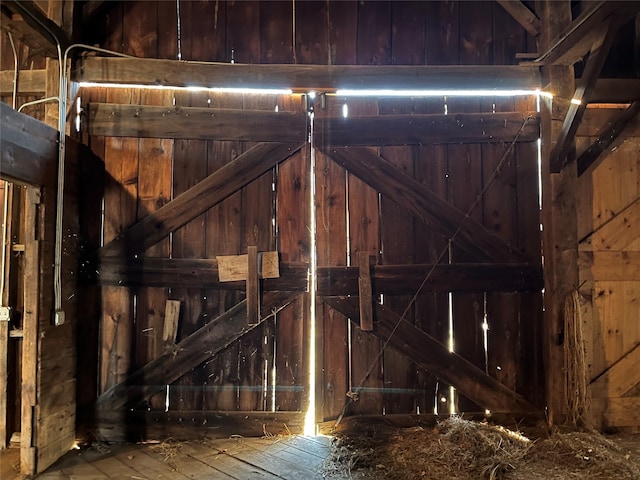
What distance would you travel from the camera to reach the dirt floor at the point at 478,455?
2.51 m

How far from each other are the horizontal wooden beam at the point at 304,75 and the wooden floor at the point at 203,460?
106 inches

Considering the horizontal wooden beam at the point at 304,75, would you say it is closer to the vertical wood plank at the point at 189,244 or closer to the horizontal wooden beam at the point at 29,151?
the vertical wood plank at the point at 189,244

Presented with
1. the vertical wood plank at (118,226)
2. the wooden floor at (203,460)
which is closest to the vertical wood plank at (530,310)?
the wooden floor at (203,460)

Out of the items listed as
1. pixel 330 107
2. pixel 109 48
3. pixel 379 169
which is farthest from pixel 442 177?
pixel 109 48

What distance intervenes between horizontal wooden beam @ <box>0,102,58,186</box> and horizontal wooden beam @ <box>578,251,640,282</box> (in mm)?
3845

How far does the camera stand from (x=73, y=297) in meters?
3.04

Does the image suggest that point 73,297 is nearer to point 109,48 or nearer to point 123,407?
point 123,407

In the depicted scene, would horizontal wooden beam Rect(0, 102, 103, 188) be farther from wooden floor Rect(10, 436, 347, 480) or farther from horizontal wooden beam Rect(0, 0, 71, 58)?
wooden floor Rect(10, 436, 347, 480)

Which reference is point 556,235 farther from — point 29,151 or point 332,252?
point 29,151

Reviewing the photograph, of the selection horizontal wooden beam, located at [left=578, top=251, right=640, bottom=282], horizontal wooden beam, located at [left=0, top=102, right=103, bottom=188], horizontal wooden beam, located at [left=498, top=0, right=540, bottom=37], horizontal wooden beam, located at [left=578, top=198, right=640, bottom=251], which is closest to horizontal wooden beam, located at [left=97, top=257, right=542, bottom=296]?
horizontal wooden beam, located at [left=578, top=251, right=640, bottom=282]

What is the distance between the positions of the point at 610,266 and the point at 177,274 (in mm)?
3320

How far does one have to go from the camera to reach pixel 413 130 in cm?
331

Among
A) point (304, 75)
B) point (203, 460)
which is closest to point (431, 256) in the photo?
point (304, 75)

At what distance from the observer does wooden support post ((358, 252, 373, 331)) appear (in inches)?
125
